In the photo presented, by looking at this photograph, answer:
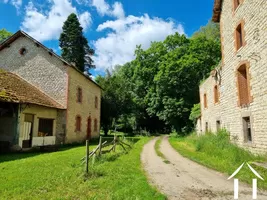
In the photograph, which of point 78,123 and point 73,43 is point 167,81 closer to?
point 78,123

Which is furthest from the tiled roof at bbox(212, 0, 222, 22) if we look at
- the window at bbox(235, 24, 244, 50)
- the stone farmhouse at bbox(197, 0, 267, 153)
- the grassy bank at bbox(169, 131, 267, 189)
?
the grassy bank at bbox(169, 131, 267, 189)

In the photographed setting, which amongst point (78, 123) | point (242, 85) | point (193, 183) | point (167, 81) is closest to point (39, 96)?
point (78, 123)

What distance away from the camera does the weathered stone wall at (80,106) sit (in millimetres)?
20500

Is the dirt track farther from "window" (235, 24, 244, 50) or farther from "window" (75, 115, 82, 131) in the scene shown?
"window" (75, 115, 82, 131)

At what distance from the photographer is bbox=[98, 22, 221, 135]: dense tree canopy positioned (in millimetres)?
31855

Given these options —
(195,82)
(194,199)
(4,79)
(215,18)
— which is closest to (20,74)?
(4,79)

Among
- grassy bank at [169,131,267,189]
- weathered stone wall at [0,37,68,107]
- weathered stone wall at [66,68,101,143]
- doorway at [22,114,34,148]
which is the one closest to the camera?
grassy bank at [169,131,267,189]

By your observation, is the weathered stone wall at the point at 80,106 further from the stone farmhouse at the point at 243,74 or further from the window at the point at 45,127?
the stone farmhouse at the point at 243,74

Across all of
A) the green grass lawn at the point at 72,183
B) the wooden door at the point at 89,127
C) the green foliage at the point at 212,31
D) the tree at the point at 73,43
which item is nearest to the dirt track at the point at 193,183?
the green grass lawn at the point at 72,183

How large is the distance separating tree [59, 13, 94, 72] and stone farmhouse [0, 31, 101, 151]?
1755 centimetres

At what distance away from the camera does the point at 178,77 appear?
105 feet

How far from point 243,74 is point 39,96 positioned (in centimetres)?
1482

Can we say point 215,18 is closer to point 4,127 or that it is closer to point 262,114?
point 262,114

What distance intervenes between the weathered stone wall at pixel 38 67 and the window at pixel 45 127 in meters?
2.01
